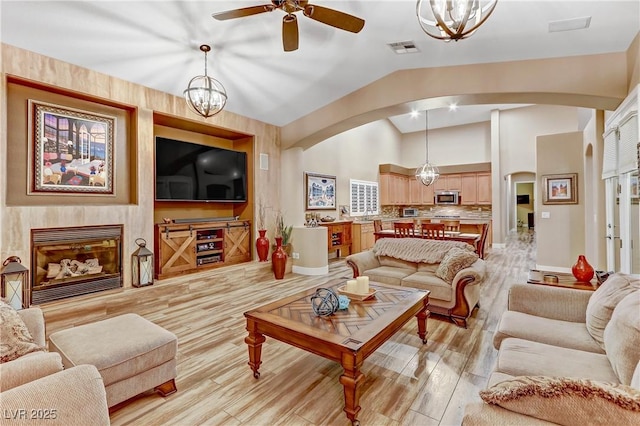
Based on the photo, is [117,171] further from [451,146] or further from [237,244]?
[451,146]

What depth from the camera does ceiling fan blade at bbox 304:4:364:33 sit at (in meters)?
2.43

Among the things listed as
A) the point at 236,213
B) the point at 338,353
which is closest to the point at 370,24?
the point at 338,353

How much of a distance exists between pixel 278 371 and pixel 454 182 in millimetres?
9671

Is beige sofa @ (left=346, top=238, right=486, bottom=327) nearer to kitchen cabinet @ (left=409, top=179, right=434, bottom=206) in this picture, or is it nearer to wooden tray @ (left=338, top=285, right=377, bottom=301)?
wooden tray @ (left=338, top=285, right=377, bottom=301)

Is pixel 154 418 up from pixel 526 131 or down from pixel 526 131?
down

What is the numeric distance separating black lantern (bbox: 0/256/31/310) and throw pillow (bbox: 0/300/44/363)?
157 cm

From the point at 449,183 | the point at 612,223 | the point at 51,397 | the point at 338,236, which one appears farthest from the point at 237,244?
the point at 449,183

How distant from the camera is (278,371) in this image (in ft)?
8.25

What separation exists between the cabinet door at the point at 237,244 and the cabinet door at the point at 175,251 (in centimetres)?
61

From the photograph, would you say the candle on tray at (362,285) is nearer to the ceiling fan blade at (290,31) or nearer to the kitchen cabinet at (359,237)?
the ceiling fan blade at (290,31)

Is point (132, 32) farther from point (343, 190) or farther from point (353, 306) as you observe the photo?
point (343, 190)

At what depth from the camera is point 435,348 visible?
287 centimetres

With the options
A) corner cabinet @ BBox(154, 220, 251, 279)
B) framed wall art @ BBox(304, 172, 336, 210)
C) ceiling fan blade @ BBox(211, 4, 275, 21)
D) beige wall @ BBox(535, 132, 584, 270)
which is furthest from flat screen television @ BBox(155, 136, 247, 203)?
beige wall @ BBox(535, 132, 584, 270)

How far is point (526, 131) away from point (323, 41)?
832 centimetres
